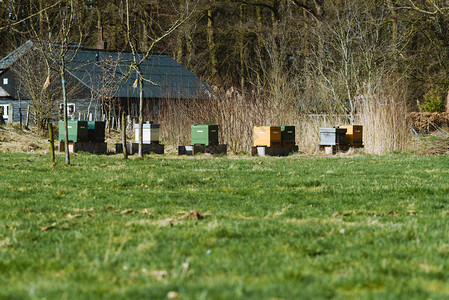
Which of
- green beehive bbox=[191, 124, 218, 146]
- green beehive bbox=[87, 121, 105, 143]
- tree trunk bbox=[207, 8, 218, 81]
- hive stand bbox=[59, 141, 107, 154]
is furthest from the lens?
tree trunk bbox=[207, 8, 218, 81]

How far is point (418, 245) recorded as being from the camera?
5.48 m

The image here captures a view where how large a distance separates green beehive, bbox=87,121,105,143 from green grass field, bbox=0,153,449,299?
9.47m

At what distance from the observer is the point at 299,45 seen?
41562 mm

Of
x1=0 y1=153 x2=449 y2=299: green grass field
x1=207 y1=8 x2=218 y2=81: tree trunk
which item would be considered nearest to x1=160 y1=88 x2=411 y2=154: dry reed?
x1=0 y1=153 x2=449 y2=299: green grass field

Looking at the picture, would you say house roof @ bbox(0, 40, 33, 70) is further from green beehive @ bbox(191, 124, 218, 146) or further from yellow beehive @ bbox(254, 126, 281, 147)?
yellow beehive @ bbox(254, 126, 281, 147)

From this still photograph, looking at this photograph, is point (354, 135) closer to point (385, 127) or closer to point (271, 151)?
point (385, 127)

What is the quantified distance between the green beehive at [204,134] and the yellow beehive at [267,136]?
1519mm

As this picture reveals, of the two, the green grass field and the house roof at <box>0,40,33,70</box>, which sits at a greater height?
the house roof at <box>0,40,33,70</box>

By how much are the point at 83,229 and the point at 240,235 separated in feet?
6.01

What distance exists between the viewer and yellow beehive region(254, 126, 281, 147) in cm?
2012

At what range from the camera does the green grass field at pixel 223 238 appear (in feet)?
13.5

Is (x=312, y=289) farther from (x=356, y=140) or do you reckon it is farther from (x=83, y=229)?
(x=356, y=140)

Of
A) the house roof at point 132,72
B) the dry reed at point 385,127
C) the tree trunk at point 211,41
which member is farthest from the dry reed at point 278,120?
the tree trunk at point 211,41

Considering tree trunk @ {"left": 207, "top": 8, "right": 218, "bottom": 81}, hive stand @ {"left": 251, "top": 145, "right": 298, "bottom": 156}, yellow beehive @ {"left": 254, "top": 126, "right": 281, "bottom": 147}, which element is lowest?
hive stand @ {"left": 251, "top": 145, "right": 298, "bottom": 156}
